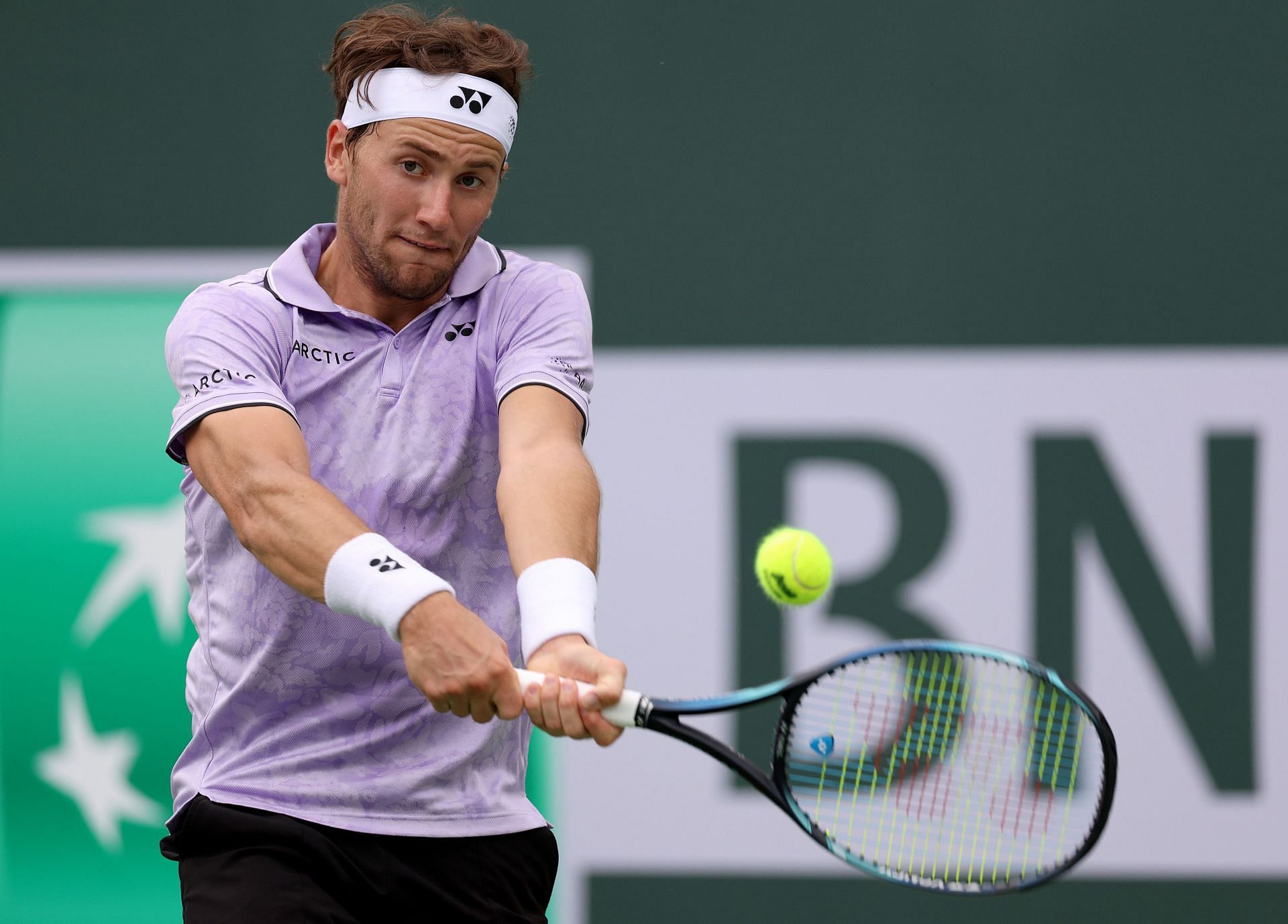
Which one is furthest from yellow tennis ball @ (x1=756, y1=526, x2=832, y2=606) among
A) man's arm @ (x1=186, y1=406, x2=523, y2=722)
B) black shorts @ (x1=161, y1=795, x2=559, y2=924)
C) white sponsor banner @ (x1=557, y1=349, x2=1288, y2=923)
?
man's arm @ (x1=186, y1=406, x2=523, y2=722)

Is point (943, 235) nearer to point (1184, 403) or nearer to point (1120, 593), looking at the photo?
point (1184, 403)

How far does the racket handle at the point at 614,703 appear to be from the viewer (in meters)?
1.76

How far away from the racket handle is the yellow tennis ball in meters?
1.53

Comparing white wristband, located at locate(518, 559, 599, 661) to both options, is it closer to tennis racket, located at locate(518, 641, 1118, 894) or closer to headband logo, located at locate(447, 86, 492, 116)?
tennis racket, located at locate(518, 641, 1118, 894)

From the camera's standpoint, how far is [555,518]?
1896 mm

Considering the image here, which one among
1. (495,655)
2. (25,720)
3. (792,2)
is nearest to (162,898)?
(25,720)

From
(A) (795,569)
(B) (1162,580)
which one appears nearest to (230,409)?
(A) (795,569)

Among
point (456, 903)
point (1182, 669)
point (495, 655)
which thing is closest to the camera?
point (495, 655)

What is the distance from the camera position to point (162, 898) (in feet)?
13.2

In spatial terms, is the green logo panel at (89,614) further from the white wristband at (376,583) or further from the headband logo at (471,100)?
the white wristband at (376,583)

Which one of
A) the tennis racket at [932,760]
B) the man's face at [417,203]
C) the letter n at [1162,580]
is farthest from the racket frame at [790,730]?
the letter n at [1162,580]

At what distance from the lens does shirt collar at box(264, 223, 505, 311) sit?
6.87 ft

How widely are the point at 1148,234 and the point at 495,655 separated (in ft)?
9.54

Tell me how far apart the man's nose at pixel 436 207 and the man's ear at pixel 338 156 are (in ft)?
0.61
